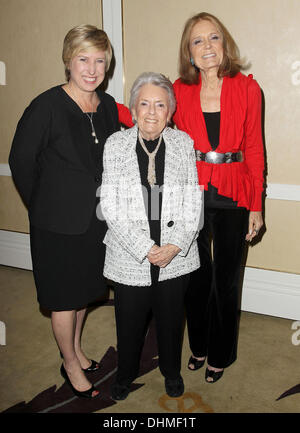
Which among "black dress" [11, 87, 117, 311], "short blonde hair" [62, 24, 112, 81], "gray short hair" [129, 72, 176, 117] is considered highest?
"short blonde hair" [62, 24, 112, 81]

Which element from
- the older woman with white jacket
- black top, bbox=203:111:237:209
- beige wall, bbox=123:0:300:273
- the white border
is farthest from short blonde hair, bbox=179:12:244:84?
the white border

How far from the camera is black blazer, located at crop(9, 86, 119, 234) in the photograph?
1881 millimetres

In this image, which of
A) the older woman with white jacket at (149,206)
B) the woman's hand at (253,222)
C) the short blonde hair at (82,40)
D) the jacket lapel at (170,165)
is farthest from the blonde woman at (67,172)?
the woman's hand at (253,222)

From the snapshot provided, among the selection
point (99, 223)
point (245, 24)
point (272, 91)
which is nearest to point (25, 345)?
point (99, 223)

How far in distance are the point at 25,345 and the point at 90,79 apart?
179 centimetres

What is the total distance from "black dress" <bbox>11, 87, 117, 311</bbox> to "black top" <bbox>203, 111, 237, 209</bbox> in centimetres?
52

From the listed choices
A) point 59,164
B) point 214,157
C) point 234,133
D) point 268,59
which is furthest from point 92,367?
point 268,59

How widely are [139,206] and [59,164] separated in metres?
0.45

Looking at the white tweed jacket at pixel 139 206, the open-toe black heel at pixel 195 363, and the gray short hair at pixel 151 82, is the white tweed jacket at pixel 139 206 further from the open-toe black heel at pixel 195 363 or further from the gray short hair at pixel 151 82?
the open-toe black heel at pixel 195 363

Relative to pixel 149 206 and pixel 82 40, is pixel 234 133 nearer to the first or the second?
pixel 149 206

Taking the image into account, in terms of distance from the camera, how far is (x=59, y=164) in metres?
1.91

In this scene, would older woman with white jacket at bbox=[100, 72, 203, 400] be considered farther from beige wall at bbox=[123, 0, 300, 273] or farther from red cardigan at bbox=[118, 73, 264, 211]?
beige wall at bbox=[123, 0, 300, 273]

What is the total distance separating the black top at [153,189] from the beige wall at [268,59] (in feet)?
4.15

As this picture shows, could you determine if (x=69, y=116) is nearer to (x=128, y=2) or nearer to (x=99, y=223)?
(x=99, y=223)
